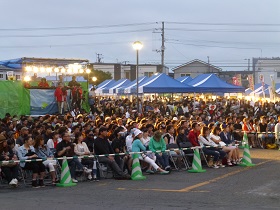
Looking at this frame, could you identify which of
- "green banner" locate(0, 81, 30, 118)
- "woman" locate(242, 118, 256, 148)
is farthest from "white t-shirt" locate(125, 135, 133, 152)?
"green banner" locate(0, 81, 30, 118)

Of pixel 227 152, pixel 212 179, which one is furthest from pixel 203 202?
pixel 227 152

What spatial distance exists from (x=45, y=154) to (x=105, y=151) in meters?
1.76

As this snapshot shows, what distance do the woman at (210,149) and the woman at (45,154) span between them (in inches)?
219

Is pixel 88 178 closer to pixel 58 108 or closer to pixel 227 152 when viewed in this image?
pixel 227 152

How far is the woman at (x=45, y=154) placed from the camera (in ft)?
47.8

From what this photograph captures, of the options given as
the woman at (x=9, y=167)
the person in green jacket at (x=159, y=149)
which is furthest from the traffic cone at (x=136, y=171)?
the woman at (x=9, y=167)

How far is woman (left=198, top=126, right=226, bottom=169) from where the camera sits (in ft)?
61.1

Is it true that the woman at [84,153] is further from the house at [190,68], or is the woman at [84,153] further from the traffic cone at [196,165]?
the house at [190,68]

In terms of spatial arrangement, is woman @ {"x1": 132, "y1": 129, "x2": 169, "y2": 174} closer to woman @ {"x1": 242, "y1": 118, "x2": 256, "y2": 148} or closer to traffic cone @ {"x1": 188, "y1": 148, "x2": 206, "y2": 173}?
traffic cone @ {"x1": 188, "y1": 148, "x2": 206, "y2": 173}

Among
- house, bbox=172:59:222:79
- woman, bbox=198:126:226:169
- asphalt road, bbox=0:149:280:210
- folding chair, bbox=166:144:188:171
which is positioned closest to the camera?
asphalt road, bbox=0:149:280:210

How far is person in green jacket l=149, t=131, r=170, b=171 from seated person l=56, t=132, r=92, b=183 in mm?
2579

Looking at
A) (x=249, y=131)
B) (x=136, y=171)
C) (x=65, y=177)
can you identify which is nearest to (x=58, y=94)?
(x=249, y=131)

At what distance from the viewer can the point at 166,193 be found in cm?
1277

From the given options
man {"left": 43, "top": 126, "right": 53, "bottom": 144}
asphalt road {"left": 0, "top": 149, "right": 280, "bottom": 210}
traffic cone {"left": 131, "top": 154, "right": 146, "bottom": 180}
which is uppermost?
man {"left": 43, "top": 126, "right": 53, "bottom": 144}
